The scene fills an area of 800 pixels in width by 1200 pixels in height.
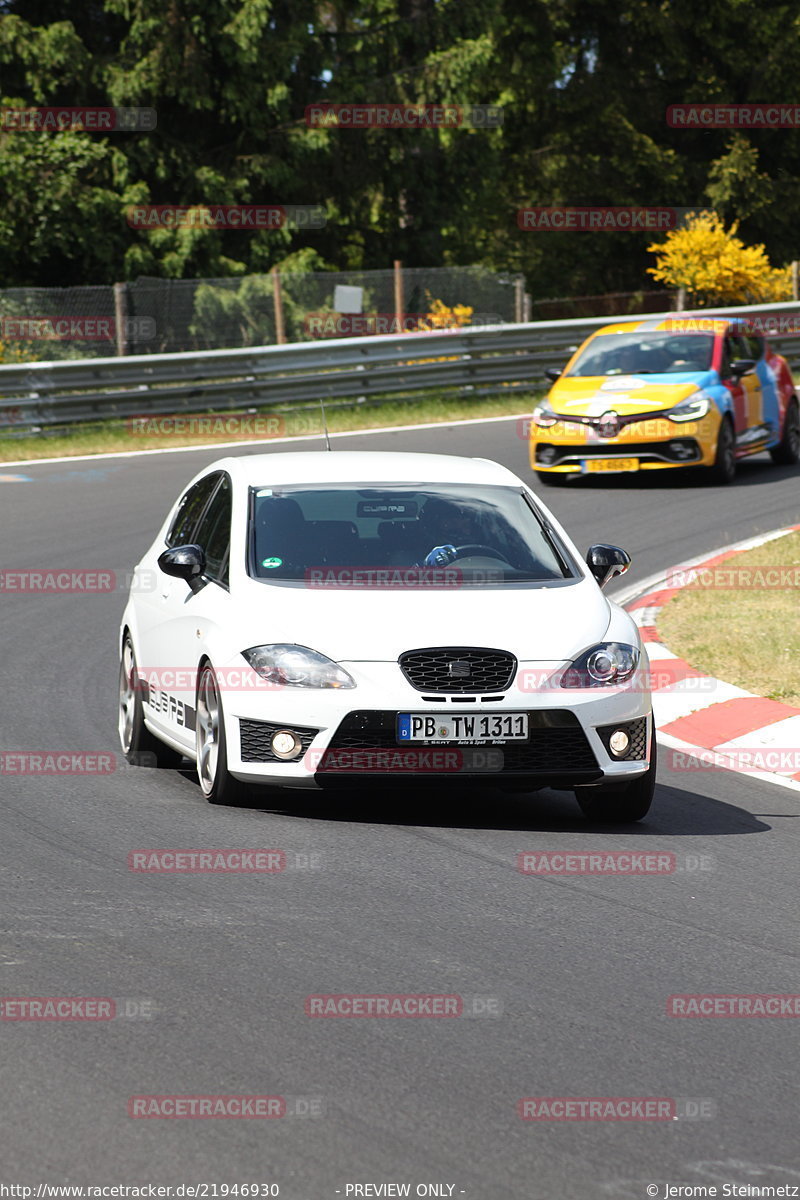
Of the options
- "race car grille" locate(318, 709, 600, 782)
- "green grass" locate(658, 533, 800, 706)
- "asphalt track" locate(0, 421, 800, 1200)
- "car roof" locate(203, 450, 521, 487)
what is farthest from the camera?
"green grass" locate(658, 533, 800, 706)

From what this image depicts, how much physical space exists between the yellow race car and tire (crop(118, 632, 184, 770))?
1042 cm

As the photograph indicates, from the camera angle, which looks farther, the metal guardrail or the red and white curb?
the metal guardrail

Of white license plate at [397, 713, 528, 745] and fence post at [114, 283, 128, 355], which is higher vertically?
white license plate at [397, 713, 528, 745]

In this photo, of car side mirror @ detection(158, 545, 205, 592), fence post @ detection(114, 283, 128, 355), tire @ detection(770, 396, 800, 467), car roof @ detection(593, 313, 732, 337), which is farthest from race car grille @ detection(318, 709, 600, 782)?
fence post @ detection(114, 283, 128, 355)

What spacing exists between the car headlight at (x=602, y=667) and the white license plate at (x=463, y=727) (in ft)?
0.95

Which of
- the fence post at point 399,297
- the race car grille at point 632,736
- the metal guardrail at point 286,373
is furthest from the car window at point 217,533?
the fence post at point 399,297

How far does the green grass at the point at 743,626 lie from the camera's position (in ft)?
36.2

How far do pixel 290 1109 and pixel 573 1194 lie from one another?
800 mm

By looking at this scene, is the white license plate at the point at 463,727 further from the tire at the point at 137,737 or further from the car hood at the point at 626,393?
the car hood at the point at 626,393

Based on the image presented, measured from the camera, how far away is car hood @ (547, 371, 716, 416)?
18938 mm

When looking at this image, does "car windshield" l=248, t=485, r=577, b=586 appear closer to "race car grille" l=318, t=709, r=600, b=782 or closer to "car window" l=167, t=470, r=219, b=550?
"car window" l=167, t=470, r=219, b=550

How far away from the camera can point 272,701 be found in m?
7.59

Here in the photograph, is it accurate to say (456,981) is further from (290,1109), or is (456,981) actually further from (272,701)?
(272,701)

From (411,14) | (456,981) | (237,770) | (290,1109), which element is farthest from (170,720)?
(411,14)
